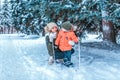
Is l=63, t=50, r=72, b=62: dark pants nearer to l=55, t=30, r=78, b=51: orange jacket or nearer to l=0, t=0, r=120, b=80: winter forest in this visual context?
l=55, t=30, r=78, b=51: orange jacket

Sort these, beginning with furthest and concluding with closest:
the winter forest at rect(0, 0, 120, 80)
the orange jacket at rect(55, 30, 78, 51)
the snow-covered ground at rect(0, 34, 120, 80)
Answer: the orange jacket at rect(55, 30, 78, 51), the winter forest at rect(0, 0, 120, 80), the snow-covered ground at rect(0, 34, 120, 80)

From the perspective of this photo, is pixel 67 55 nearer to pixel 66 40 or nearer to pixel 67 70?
pixel 66 40

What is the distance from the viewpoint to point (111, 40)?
1454cm

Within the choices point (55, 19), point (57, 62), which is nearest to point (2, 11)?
point (55, 19)

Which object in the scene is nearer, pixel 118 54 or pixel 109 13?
pixel 118 54

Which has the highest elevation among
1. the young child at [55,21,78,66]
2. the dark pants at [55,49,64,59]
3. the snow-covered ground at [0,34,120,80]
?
the young child at [55,21,78,66]

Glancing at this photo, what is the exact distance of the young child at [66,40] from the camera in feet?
31.2

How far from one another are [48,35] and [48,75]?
2130 mm

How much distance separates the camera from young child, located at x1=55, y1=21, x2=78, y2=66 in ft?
31.2

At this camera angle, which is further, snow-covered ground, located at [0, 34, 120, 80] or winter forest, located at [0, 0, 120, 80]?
winter forest, located at [0, 0, 120, 80]

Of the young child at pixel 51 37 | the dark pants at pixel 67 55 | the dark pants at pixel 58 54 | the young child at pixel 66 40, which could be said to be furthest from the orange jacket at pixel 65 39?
the young child at pixel 51 37

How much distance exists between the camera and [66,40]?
952 centimetres

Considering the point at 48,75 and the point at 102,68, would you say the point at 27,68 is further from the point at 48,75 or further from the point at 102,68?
the point at 102,68

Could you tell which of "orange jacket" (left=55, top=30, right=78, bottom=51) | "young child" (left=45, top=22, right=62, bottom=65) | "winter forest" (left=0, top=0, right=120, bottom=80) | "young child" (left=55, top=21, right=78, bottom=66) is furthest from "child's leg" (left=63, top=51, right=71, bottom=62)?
"young child" (left=45, top=22, right=62, bottom=65)
